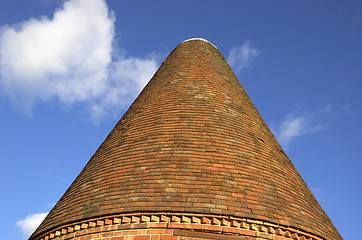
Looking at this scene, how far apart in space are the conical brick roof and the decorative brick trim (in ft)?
0.09

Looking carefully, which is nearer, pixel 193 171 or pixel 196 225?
pixel 196 225

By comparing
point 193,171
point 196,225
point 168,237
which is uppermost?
point 193,171

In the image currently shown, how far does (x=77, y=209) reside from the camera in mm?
5469

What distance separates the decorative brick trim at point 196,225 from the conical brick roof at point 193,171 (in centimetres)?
3

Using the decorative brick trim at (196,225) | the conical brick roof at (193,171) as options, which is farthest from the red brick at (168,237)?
the conical brick roof at (193,171)

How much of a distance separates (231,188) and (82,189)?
2.48 metres

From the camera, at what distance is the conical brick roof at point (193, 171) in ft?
16.4

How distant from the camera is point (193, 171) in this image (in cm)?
546

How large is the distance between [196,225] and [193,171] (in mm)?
953

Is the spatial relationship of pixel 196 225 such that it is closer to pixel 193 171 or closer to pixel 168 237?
pixel 168 237

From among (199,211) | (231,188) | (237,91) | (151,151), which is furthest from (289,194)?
(237,91)

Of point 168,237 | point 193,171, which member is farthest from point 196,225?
point 193,171

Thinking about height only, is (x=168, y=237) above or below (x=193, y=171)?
below

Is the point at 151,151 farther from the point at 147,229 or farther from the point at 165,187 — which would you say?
the point at 147,229
